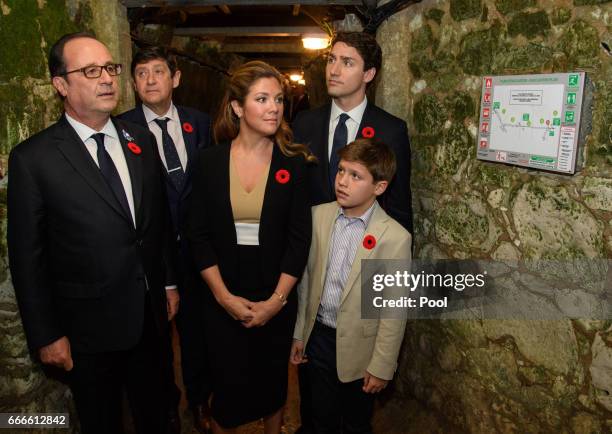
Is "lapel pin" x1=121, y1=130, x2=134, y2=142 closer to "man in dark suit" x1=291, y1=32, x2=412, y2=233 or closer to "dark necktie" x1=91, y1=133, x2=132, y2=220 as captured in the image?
"dark necktie" x1=91, y1=133, x2=132, y2=220

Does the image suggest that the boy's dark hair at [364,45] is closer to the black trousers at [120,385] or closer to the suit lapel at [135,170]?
the suit lapel at [135,170]

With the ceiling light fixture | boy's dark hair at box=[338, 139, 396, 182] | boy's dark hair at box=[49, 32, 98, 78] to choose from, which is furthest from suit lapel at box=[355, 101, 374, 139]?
the ceiling light fixture

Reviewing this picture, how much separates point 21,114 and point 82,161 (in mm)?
658

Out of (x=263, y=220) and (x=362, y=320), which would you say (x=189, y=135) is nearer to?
(x=263, y=220)

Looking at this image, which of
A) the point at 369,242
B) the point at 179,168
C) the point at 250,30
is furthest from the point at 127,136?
the point at 250,30

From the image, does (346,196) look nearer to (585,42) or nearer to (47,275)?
(585,42)

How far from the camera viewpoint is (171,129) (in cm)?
287

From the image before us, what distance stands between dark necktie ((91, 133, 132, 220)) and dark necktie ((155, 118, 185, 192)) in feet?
2.31

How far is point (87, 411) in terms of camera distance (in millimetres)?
2109

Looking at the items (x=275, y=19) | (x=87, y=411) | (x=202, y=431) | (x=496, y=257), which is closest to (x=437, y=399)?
(x=496, y=257)

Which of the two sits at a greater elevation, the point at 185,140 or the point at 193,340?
the point at 185,140

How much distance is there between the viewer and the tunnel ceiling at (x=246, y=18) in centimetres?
316

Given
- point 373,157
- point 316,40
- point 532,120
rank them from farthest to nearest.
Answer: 1. point 316,40
2. point 373,157
3. point 532,120

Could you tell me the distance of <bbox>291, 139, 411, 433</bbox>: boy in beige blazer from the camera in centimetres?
215
